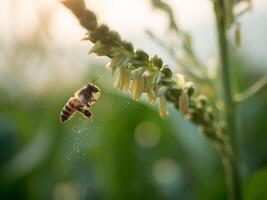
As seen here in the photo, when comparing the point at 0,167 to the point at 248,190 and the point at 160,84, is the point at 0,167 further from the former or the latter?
the point at 160,84

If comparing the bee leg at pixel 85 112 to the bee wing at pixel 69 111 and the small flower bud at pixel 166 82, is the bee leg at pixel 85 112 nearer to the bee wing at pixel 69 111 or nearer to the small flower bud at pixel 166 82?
the bee wing at pixel 69 111

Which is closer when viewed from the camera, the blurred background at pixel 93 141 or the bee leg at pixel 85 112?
the bee leg at pixel 85 112

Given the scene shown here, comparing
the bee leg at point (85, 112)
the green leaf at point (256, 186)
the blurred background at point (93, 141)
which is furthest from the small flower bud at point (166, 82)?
the blurred background at point (93, 141)

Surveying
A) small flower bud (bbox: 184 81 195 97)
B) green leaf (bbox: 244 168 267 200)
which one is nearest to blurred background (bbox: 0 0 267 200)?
green leaf (bbox: 244 168 267 200)

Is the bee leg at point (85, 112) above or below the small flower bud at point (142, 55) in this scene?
below

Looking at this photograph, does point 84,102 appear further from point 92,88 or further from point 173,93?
point 173,93

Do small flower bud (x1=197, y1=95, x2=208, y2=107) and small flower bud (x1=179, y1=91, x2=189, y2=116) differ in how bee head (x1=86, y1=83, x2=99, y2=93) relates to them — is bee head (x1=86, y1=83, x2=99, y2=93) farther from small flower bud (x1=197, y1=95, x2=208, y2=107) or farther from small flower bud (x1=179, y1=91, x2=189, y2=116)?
small flower bud (x1=197, y1=95, x2=208, y2=107)

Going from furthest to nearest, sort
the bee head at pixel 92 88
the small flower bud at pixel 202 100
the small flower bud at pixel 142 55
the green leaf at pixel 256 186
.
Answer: the green leaf at pixel 256 186, the small flower bud at pixel 202 100, the bee head at pixel 92 88, the small flower bud at pixel 142 55

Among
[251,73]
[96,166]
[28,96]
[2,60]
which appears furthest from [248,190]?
[251,73]
